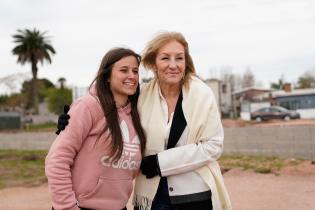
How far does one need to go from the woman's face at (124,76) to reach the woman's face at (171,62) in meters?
0.14

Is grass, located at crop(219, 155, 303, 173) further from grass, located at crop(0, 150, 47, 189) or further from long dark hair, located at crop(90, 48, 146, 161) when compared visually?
long dark hair, located at crop(90, 48, 146, 161)

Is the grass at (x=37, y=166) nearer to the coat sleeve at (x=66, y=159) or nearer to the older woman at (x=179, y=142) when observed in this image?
the older woman at (x=179, y=142)

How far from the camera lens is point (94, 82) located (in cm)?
251

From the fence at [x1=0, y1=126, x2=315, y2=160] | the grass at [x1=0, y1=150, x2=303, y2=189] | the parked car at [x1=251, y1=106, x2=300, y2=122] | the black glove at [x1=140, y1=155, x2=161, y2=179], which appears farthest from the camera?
the parked car at [x1=251, y1=106, x2=300, y2=122]

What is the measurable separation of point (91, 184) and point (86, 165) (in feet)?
0.33

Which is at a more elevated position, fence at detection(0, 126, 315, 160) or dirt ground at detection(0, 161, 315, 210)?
fence at detection(0, 126, 315, 160)

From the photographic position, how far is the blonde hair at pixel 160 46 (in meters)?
2.51

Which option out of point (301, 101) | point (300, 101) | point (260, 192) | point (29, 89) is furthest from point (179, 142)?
point (29, 89)

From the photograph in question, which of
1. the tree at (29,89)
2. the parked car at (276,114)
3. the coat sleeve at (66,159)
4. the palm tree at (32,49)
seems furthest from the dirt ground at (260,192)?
the tree at (29,89)

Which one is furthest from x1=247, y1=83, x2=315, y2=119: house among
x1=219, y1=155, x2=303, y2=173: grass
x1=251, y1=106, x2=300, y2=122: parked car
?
x1=219, y1=155, x2=303, y2=173: grass

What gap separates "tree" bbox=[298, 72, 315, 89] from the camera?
2603 inches

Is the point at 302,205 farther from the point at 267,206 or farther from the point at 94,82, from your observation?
the point at 94,82

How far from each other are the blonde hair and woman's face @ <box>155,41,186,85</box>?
2 cm

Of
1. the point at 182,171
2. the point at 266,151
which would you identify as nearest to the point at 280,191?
the point at 266,151
